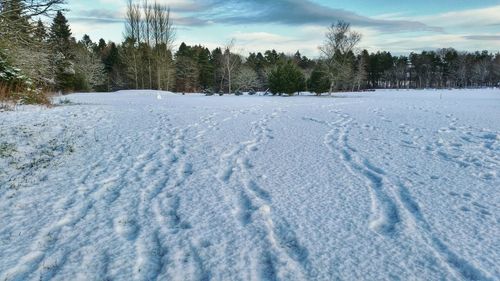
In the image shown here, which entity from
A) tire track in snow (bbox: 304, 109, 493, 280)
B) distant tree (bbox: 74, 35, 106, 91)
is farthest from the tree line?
tire track in snow (bbox: 304, 109, 493, 280)

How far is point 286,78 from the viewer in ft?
129

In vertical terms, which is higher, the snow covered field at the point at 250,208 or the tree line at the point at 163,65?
the tree line at the point at 163,65

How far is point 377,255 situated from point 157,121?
10079 millimetres

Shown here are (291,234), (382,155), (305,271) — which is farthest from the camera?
(382,155)

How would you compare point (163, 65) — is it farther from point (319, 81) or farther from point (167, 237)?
point (167, 237)

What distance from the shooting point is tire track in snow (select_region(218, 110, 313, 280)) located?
313 centimetres

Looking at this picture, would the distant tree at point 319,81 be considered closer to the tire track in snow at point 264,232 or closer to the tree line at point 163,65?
the tree line at point 163,65

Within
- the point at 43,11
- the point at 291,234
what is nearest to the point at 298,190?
the point at 291,234

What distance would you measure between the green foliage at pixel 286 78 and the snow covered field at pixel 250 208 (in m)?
31.0

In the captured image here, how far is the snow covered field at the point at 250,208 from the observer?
3.23m

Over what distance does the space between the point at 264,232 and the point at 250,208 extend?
73cm

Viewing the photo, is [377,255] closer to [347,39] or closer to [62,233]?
[62,233]

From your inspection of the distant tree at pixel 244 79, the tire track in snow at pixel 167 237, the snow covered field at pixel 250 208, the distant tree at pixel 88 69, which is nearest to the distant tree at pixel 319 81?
the distant tree at pixel 244 79

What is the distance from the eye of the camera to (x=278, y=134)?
962 cm
